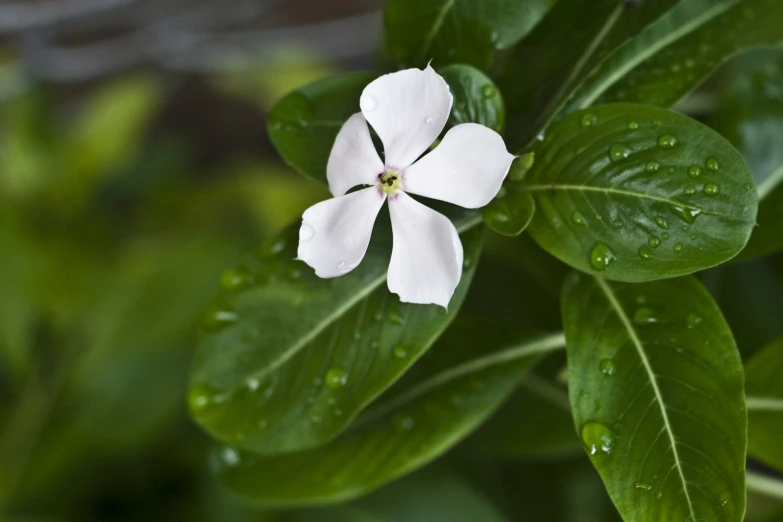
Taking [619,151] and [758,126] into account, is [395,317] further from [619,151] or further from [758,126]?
[758,126]

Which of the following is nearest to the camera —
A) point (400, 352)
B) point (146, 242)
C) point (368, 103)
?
point (368, 103)

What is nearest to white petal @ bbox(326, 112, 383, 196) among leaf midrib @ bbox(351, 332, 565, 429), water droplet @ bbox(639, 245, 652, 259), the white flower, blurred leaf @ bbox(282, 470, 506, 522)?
the white flower

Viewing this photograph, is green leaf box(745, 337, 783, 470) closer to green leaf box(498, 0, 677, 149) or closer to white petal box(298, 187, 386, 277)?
green leaf box(498, 0, 677, 149)

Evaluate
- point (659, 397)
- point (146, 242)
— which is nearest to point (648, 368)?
point (659, 397)

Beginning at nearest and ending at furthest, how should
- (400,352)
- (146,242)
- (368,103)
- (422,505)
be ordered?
(368,103) → (400,352) → (422,505) → (146,242)

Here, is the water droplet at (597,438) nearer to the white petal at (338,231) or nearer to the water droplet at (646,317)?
the water droplet at (646,317)

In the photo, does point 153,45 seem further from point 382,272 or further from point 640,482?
point 640,482

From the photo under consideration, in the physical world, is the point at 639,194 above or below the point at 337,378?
above

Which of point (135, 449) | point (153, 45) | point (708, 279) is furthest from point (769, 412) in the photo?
point (153, 45)
